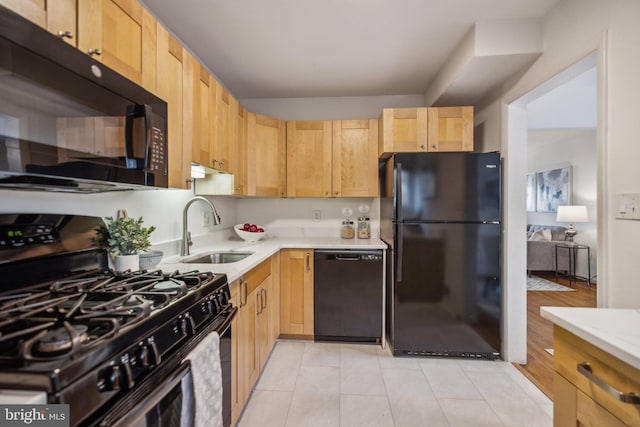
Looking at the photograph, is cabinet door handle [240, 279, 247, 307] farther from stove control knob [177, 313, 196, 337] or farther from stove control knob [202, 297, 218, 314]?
stove control knob [177, 313, 196, 337]

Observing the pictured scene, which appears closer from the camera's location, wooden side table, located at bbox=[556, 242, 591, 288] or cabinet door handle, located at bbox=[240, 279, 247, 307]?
cabinet door handle, located at bbox=[240, 279, 247, 307]

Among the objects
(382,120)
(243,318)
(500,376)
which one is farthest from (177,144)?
(500,376)

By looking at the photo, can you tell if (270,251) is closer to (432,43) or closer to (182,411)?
(182,411)

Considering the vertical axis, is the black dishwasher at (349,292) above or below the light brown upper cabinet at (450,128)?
below

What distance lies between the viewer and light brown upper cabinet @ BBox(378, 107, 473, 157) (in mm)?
2436

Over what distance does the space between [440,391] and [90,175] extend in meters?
2.25

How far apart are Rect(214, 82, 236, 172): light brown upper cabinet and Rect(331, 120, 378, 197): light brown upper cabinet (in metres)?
1.08

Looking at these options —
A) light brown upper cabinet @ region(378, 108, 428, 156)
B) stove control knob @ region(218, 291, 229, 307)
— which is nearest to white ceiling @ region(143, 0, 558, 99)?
light brown upper cabinet @ region(378, 108, 428, 156)

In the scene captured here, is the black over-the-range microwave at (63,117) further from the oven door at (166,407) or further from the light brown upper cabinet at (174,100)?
the oven door at (166,407)

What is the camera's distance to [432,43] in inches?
81.9

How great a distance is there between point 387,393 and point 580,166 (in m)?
5.71

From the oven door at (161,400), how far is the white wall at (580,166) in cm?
609

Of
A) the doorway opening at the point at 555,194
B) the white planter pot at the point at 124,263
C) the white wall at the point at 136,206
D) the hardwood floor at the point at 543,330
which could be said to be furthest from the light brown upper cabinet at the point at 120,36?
the hardwood floor at the point at 543,330

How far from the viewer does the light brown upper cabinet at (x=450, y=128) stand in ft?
7.98
